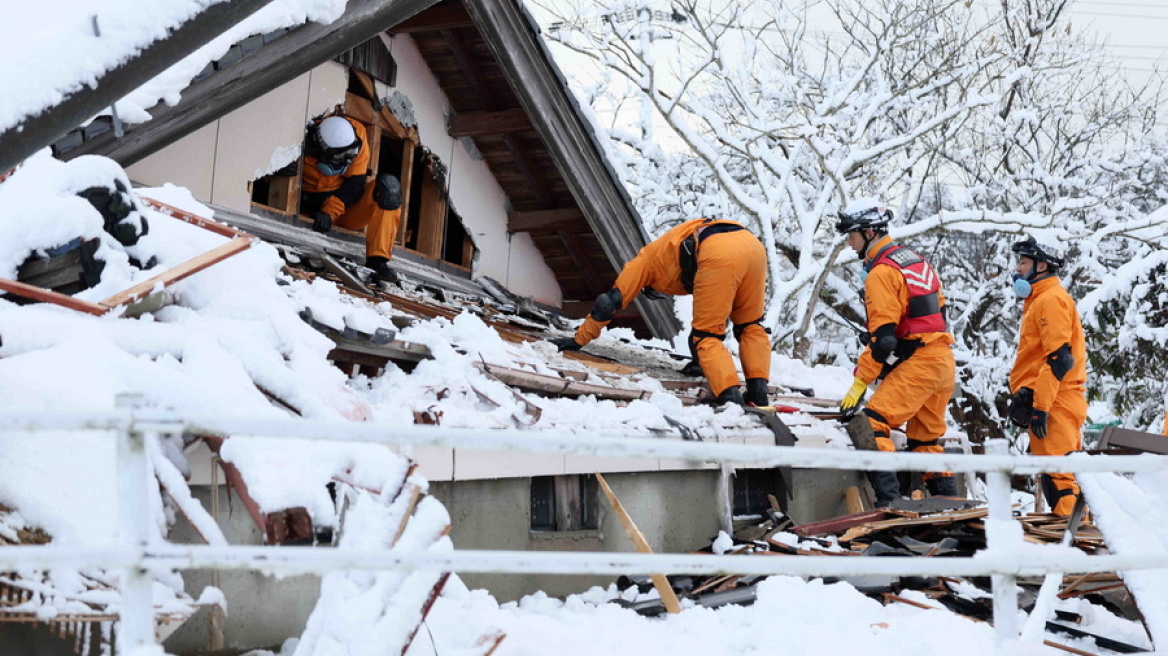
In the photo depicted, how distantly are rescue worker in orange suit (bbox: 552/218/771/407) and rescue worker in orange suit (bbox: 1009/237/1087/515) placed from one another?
6.71ft

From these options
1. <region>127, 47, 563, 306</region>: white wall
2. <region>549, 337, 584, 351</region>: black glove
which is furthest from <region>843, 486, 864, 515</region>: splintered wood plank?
<region>127, 47, 563, 306</region>: white wall

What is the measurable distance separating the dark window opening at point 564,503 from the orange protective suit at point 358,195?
2.41 m

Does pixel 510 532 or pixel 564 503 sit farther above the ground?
pixel 564 503

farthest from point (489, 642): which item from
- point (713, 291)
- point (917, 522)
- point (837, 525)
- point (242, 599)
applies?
point (713, 291)

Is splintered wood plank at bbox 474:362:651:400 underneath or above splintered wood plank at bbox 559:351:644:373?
underneath

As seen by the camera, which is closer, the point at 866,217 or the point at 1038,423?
the point at 866,217

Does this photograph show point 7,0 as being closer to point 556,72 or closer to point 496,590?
point 496,590

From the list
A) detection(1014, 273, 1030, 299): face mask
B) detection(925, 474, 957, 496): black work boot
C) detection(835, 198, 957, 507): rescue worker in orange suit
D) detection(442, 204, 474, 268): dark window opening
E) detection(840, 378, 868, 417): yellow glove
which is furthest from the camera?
detection(442, 204, 474, 268): dark window opening

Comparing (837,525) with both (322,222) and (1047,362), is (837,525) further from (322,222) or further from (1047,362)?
(322,222)

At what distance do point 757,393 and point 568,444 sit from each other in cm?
535

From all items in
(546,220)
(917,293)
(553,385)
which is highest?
(546,220)

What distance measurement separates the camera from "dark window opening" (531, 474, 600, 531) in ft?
19.0

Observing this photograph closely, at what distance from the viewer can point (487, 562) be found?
2312mm

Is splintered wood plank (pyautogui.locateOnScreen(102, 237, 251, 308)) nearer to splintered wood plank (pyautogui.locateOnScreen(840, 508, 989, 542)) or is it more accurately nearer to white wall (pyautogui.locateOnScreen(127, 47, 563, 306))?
white wall (pyautogui.locateOnScreen(127, 47, 563, 306))
